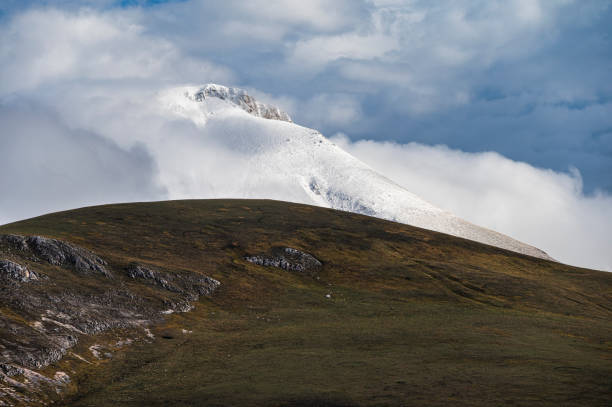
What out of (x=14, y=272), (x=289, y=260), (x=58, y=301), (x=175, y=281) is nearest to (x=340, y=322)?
(x=175, y=281)

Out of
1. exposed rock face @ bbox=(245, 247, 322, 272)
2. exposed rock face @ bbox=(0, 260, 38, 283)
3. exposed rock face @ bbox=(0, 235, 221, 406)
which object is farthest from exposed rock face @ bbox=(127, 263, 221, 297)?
exposed rock face @ bbox=(245, 247, 322, 272)

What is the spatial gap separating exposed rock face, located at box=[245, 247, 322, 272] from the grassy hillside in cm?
304

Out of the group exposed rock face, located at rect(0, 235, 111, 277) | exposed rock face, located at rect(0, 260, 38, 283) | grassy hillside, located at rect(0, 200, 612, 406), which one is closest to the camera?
grassy hillside, located at rect(0, 200, 612, 406)

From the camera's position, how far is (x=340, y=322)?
3999 inches

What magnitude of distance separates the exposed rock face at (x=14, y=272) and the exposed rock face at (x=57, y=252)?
528 inches

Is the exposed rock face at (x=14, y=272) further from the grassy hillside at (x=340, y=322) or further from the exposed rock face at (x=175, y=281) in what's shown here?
the exposed rock face at (x=175, y=281)

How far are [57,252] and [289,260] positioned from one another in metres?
57.3

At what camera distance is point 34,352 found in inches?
2584

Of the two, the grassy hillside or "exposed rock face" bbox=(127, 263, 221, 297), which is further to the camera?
"exposed rock face" bbox=(127, 263, 221, 297)

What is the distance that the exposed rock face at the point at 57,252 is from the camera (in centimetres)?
10581

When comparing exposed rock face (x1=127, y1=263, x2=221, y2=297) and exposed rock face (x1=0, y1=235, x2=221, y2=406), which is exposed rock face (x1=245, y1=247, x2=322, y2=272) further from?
exposed rock face (x1=127, y1=263, x2=221, y2=297)

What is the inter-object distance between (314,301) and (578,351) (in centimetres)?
5189

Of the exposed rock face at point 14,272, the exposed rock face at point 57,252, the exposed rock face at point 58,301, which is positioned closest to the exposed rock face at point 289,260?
the exposed rock face at point 58,301

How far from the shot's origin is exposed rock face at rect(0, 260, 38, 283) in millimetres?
88412
